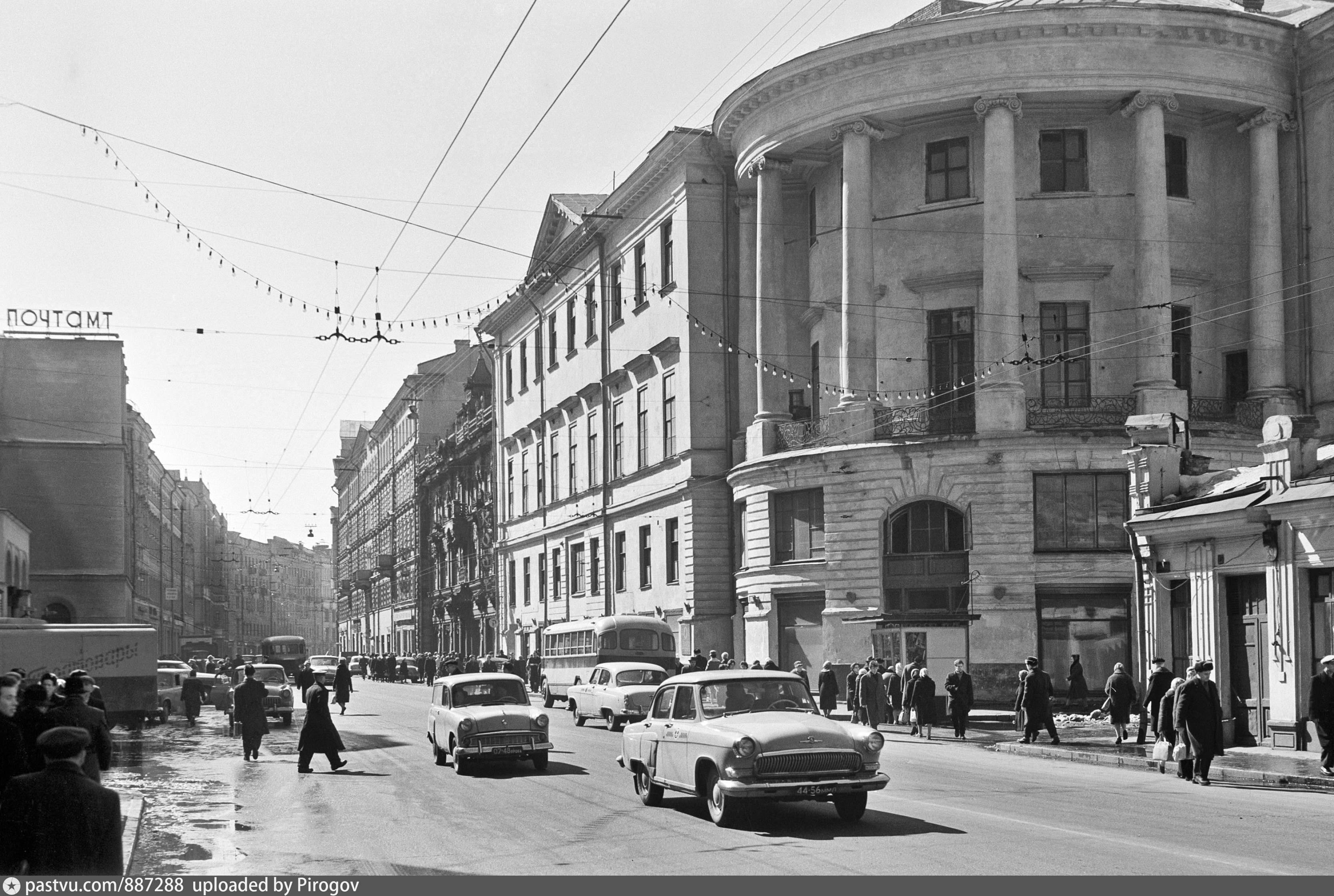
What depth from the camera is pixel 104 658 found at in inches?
1249

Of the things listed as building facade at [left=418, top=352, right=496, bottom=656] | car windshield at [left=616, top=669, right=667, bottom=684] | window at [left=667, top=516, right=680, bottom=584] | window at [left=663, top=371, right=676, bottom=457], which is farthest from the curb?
building facade at [left=418, top=352, right=496, bottom=656]

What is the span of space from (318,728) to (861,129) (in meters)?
26.9

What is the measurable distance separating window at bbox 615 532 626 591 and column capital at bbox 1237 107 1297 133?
88.1ft

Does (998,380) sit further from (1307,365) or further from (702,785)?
(702,785)

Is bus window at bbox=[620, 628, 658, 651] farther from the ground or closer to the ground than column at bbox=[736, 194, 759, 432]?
closer to the ground

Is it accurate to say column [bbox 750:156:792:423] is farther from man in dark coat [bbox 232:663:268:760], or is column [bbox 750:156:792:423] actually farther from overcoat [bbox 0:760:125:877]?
overcoat [bbox 0:760:125:877]

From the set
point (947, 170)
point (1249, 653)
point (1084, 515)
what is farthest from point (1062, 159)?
point (1249, 653)

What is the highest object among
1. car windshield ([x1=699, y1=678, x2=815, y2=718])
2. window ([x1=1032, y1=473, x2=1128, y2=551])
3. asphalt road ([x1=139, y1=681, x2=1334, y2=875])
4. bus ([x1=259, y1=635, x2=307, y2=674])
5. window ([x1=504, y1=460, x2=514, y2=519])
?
window ([x1=504, y1=460, x2=514, y2=519])

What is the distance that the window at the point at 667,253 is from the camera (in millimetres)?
52031

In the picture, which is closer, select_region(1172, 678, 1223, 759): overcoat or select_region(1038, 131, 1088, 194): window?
select_region(1172, 678, 1223, 759): overcoat

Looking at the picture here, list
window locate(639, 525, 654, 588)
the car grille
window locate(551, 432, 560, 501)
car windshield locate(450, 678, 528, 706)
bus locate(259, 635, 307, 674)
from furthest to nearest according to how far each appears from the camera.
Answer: bus locate(259, 635, 307, 674) → window locate(551, 432, 560, 501) → window locate(639, 525, 654, 588) → car windshield locate(450, 678, 528, 706) → the car grille

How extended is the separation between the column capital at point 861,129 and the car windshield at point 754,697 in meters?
29.2

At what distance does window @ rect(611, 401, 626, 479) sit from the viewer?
189 feet

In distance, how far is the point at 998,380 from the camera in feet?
131
